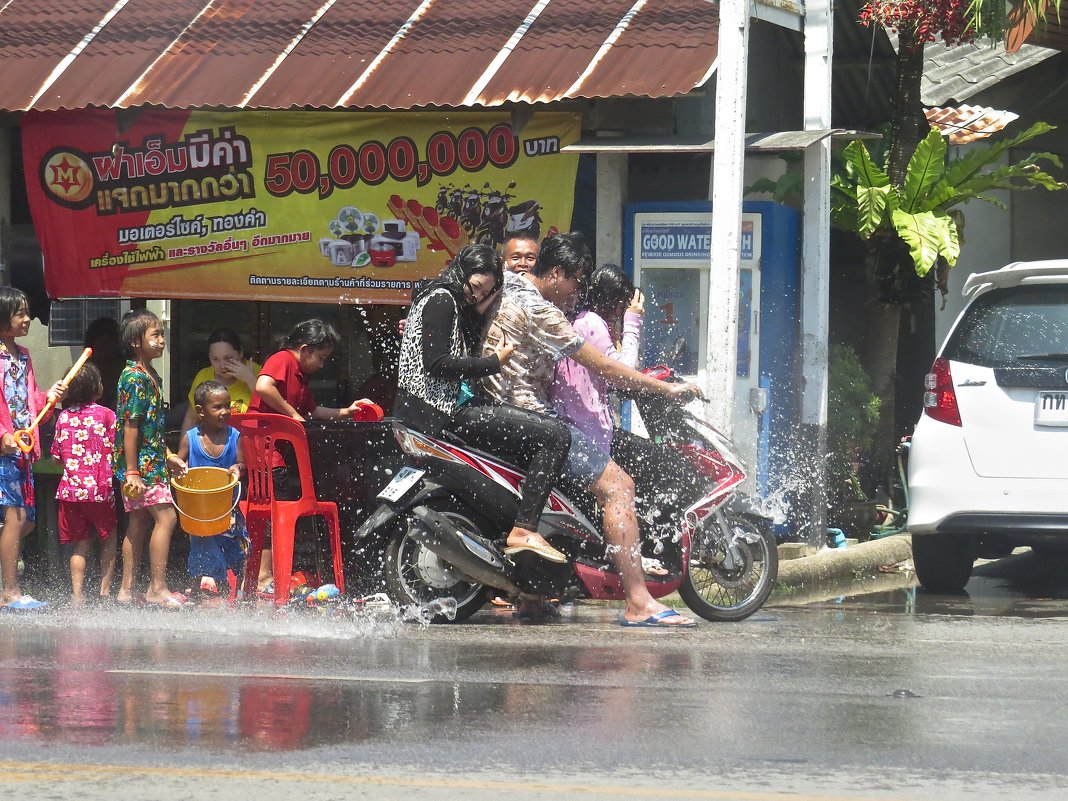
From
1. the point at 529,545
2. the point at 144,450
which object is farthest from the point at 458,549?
the point at 144,450

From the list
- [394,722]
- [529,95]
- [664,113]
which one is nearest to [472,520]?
[394,722]

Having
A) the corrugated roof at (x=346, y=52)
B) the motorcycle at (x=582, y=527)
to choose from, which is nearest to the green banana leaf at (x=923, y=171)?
the corrugated roof at (x=346, y=52)

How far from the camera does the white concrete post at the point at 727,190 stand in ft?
32.7

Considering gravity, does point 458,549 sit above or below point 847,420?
below

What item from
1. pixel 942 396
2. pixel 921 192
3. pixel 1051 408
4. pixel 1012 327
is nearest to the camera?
pixel 1051 408

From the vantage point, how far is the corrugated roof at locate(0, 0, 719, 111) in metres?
11.1

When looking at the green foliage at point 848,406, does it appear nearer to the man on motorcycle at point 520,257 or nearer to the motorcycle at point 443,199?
the motorcycle at point 443,199

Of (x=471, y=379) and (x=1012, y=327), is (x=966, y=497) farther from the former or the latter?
(x=471, y=379)

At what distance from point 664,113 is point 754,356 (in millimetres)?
1928

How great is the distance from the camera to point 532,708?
19.0ft

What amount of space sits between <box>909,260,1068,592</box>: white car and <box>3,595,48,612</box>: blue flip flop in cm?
505

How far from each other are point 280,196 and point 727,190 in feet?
12.9

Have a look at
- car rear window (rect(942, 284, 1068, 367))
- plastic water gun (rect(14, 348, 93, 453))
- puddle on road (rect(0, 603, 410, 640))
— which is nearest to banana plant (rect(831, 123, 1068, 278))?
car rear window (rect(942, 284, 1068, 367))

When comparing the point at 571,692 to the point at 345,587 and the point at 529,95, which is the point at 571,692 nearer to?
the point at 345,587
